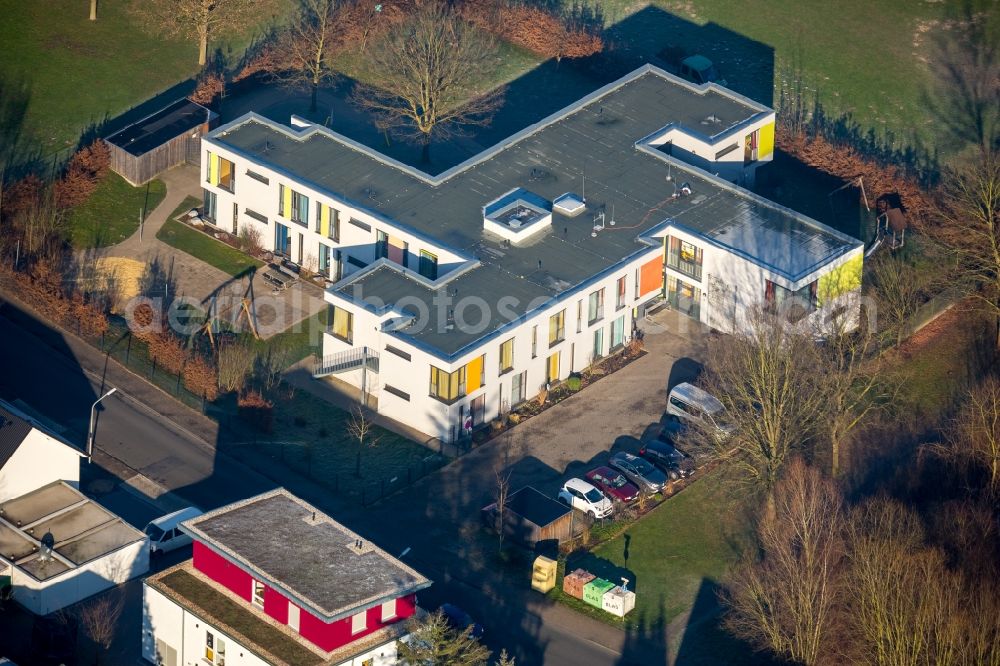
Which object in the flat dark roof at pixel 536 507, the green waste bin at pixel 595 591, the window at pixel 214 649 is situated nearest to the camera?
the window at pixel 214 649

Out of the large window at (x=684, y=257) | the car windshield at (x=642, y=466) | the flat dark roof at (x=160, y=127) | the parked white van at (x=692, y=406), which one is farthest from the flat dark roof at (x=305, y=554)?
the flat dark roof at (x=160, y=127)

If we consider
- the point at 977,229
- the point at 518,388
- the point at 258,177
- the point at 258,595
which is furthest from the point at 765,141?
the point at 258,595

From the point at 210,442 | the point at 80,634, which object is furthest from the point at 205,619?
the point at 210,442

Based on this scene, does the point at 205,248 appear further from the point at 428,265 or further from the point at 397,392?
the point at 397,392

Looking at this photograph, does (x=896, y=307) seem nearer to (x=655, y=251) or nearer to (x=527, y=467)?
(x=655, y=251)

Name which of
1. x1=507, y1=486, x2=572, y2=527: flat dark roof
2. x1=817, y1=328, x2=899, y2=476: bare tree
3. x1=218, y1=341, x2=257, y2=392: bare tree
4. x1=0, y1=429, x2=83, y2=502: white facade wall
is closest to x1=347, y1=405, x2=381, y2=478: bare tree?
x1=218, y1=341, x2=257, y2=392: bare tree

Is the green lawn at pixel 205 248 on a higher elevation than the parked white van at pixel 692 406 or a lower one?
higher

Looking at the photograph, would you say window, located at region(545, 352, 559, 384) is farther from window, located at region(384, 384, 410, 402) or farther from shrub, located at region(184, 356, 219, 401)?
shrub, located at region(184, 356, 219, 401)

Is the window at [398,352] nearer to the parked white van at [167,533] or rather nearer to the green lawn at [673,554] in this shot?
the parked white van at [167,533]
